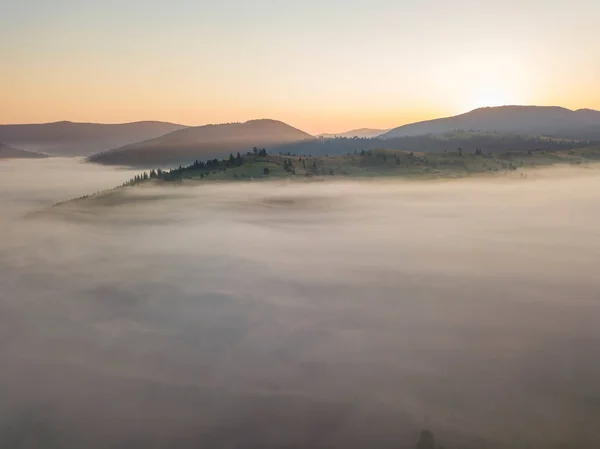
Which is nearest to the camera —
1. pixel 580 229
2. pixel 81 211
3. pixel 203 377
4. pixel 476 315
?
pixel 203 377

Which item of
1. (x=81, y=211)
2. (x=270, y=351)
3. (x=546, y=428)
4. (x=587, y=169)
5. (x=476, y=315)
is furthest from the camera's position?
(x=587, y=169)

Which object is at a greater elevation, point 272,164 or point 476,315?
point 272,164

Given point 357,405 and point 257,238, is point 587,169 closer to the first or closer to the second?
point 257,238

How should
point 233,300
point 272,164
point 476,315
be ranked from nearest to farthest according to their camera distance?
1. point 476,315
2. point 233,300
3. point 272,164

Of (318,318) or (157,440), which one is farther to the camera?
(318,318)

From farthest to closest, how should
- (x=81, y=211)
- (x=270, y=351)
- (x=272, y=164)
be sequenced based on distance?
(x=272, y=164)
(x=81, y=211)
(x=270, y=351)

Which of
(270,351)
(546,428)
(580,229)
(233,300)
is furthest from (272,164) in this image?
(546,428)

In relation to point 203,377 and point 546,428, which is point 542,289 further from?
point 203,377

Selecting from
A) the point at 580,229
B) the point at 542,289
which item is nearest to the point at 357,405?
the point at 542,289

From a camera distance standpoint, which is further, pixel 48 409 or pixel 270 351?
pixel 270 351
